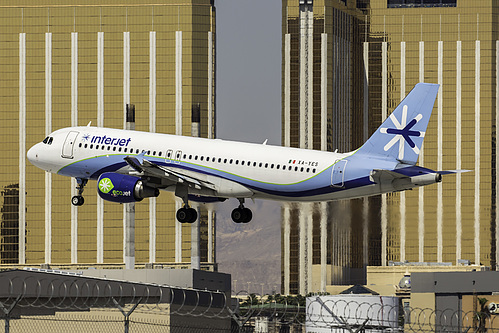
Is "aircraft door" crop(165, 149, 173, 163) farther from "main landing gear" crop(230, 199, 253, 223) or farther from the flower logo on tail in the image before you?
the flower logo on tail

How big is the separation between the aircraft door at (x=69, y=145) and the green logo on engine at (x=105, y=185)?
5.14 metres

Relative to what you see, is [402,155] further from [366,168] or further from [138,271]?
[138,271]

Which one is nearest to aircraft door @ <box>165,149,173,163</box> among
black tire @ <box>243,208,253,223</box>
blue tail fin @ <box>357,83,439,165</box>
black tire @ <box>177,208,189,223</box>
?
black tire @ <box>177,208,189,223</box>

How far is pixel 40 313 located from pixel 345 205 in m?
31.7

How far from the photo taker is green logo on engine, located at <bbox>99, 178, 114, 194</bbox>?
82.4 meters

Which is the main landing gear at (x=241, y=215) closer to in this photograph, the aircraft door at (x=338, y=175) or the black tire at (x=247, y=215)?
the black tire at (x=247, y=215)

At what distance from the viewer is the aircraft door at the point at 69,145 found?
284 ft

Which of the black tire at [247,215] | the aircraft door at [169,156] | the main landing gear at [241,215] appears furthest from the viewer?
the main landing gear at [241,215]

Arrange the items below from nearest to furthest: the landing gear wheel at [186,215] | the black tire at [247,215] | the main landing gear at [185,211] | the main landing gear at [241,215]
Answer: the main landing gear at [185,211], the landing gear wheel at [186,215], the black tire at [247,215], the main landing gear at [241,215]

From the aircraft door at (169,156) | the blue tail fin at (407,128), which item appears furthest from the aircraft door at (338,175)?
the aircraft door at (169,156)

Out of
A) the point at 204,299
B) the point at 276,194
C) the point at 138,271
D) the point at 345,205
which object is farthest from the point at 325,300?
the point at 138,271

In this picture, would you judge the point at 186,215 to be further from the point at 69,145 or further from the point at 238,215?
the point at 69,145

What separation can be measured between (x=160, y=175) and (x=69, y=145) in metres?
8.51

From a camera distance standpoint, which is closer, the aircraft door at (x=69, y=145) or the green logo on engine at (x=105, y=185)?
the green logo on engine at (x=105, y=185)
